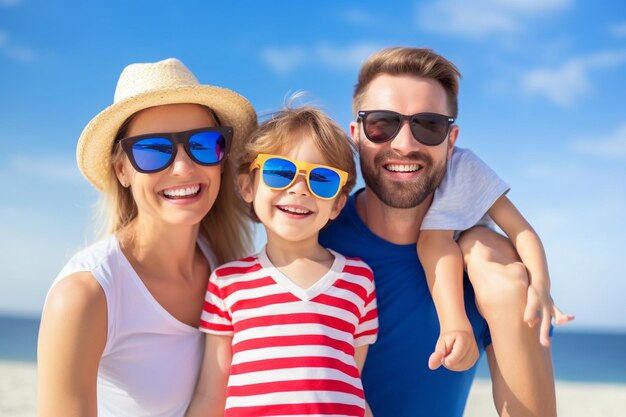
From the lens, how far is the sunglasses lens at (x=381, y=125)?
3941 mm

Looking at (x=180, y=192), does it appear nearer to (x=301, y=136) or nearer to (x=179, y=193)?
(x=179, y=193)

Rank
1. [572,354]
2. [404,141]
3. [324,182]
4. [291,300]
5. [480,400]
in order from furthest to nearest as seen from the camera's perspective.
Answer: [572,354]
[480,400]
[404,141]
[324,182]
[291,300]

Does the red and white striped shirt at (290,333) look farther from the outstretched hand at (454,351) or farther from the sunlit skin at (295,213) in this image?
the outstretched hand at (454,351)

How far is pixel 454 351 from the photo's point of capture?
3.32 meters

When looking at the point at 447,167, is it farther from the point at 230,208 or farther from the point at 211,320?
the point at 211,320

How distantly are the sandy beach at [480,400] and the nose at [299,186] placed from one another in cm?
1020

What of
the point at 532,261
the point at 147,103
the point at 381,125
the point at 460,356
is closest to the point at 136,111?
the point at 147,103

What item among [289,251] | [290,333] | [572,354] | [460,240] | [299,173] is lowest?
[572,354]

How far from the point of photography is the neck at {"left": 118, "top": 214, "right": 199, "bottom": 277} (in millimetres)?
3705

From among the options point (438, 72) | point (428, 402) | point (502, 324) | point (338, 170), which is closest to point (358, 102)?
point (438, 72)

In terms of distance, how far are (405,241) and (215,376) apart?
1.49 metres

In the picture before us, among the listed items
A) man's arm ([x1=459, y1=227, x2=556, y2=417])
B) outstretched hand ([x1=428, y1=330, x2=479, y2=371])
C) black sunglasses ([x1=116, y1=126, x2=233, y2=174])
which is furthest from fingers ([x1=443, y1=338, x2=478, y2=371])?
black sunglasses ([x1=116, y1=126, x2=233, y2=174])

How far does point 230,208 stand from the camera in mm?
4266

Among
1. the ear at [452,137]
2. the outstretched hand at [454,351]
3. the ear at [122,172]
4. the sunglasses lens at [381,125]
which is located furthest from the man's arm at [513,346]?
the ear at [122,172]
